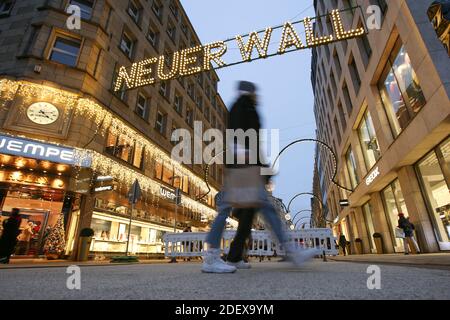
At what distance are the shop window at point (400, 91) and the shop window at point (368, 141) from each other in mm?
2257

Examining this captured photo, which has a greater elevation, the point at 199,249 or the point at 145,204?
the point at 145,204

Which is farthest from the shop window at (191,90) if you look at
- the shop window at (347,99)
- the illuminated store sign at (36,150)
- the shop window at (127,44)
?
the illuminated store sign at (36,150)

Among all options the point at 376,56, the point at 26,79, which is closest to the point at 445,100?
the point at 376,56

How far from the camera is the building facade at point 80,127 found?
10.6 meters

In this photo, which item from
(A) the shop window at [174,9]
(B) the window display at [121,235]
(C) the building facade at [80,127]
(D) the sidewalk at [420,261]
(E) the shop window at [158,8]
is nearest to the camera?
(D) the sidewalk at [420,261]

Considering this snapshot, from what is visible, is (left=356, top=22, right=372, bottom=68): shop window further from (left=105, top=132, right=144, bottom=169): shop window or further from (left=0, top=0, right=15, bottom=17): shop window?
(left=0, top=0, right=15, bottom=17): shop window

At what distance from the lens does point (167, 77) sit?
1203 centimetres

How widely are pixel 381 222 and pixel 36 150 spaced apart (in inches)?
734

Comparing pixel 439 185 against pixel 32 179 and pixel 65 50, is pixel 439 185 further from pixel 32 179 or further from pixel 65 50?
pixel 65 50

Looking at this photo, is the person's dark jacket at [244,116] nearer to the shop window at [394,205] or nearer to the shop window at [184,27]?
the shop window at [394,205]

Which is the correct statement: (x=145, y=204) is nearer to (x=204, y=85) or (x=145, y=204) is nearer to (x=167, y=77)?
(x=167, y=77)

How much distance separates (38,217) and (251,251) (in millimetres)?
9951

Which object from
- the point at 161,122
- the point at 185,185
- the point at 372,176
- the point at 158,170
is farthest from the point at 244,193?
the point at 185,185

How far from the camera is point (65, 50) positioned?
41.7 feet
